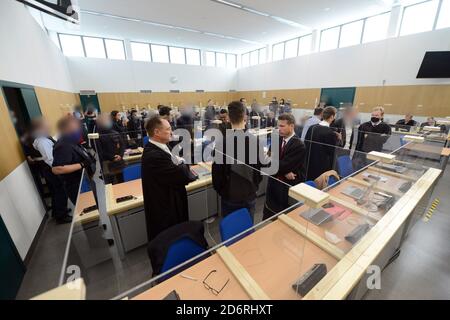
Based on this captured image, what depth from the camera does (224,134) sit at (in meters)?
2.04

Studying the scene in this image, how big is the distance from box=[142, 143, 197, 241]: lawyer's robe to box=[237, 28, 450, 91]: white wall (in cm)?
847

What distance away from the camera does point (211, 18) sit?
22.6 feet

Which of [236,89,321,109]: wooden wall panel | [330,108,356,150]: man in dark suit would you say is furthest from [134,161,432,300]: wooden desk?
[236,89,321,109]: wooden wall panel

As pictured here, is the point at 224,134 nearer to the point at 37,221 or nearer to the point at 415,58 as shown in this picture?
the point at 37,221

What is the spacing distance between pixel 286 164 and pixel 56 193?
3.52 meters

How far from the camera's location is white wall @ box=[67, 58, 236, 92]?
29.1 feet

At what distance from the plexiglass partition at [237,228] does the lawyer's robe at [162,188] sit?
0.04 ft

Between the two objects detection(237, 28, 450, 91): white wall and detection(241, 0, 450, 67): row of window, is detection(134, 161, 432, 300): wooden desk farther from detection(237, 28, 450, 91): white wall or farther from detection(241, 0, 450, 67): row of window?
detection(241, 0, 450, 67): row of window

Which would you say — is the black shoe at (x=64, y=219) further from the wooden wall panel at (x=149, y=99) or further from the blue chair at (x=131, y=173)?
the wooden wall panel at (x=149, y=99)

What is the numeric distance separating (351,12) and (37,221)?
9.98m

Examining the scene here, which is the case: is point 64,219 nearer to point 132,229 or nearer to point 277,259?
point 132,229

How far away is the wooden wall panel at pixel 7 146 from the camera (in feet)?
7.31


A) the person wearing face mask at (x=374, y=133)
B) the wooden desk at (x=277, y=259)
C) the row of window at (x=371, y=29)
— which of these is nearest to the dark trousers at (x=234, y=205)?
the wooden desk at (x=277, y=259)

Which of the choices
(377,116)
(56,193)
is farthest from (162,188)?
(377,116)
